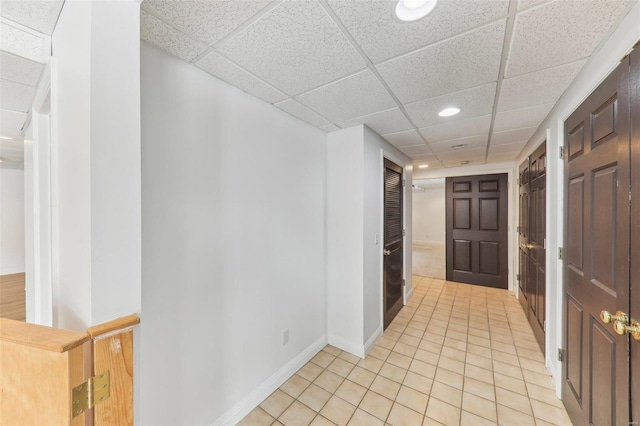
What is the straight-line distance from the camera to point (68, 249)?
0.86 metres

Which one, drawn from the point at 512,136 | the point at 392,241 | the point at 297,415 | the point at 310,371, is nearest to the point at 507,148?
the point at 512,136

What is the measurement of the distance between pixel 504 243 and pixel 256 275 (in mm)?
4534

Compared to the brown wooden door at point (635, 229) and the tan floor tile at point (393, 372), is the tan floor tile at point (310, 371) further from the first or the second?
the brown wooden door at point (635, 229)

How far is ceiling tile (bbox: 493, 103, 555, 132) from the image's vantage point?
2.03 m

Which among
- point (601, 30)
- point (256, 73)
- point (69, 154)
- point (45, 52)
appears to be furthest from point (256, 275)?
point (601, 30)

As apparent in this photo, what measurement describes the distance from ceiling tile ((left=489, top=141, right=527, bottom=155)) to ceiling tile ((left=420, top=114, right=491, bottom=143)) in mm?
837

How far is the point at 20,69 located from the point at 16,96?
18.9 inches

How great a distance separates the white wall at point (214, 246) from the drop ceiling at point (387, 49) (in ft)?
0.80

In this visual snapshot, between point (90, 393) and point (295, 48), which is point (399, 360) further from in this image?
point (295, 48)

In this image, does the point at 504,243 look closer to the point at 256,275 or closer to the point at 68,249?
the point at 256,275

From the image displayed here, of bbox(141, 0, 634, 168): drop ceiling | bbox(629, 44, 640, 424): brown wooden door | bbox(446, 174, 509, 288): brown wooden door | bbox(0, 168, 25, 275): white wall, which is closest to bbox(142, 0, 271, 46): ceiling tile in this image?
bbox(141, 0, 634, 168): drop ceiling

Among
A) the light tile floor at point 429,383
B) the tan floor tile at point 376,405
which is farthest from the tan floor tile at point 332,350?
the tan floor tile at point 376,405

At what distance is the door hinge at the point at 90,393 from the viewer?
2.18ft

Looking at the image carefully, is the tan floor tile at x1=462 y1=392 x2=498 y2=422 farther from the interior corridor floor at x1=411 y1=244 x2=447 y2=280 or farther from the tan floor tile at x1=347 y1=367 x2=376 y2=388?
the interior corridor floor at x1=411 y1=244 x2=447 y2=280
